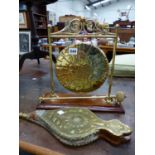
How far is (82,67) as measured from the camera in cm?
71

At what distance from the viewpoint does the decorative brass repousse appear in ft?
1.57

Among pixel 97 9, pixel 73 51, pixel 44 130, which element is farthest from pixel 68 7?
pixel 44 130

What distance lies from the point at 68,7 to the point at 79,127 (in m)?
7.64

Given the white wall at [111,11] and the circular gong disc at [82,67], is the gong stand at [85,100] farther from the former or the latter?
the white wall at [111,11]

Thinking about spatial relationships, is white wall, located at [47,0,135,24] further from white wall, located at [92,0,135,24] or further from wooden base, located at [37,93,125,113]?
wooden base, located at [37,93,125,113]

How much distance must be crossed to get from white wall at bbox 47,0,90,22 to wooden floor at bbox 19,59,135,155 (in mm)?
5441

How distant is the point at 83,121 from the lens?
1.73 ft

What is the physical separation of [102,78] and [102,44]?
121cm

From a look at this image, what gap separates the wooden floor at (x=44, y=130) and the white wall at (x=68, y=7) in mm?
5441

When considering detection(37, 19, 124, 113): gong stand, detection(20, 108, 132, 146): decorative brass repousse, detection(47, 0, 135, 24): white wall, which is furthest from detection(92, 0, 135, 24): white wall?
detection(20, 108, 132, 146): decorative brass repousse

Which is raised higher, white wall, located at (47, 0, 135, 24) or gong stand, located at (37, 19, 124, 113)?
white wall, located at (47, 0, 135, 24)

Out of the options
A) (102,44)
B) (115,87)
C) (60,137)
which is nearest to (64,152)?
(60,137)
